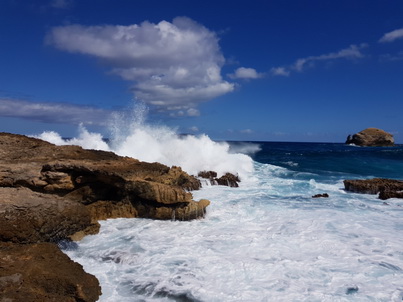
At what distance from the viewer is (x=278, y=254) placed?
19.5ft

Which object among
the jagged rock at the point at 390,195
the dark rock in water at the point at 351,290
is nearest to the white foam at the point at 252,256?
the dark rock in water at the point at 351,290

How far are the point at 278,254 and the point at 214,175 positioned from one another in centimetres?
1004

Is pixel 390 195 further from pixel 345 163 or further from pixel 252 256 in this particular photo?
pixel 345 163

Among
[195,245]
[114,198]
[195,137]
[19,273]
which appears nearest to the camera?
[19,273]

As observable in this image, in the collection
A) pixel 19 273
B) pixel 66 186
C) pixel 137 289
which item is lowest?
pixel 137 289

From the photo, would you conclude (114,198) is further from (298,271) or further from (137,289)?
(298,271)

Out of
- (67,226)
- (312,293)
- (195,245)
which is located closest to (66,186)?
(67,226)

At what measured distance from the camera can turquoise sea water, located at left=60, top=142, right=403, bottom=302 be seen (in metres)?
4.57

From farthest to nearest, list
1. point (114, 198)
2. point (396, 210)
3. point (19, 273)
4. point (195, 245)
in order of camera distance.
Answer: point (396, 210)
point (114, 198)
point (195, 245)
point (19, 273)

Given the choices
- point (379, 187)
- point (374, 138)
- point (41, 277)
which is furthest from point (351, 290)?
point (374, 138)

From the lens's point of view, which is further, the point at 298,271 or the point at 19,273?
the point at 298,271

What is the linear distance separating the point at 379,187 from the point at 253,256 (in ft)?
30.8

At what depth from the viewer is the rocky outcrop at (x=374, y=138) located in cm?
6644

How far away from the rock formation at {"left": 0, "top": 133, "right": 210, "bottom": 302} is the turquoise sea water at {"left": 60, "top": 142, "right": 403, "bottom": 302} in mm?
428
